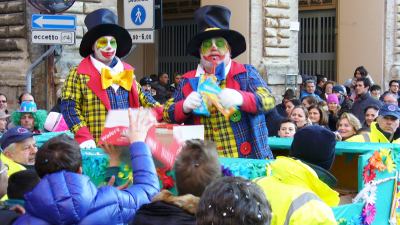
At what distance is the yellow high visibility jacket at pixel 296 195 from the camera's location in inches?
134

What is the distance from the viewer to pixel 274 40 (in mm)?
16359

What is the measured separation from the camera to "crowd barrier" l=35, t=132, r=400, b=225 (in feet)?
14.6

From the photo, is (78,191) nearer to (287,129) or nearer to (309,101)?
(287,129)

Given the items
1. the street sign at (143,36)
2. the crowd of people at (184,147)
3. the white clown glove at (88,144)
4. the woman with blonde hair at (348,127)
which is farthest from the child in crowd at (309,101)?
the white clown glove at (88,144)

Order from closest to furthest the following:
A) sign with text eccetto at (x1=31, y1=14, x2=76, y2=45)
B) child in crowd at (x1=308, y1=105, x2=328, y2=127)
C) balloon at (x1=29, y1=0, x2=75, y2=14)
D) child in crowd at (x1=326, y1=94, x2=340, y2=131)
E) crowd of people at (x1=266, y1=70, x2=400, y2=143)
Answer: crowd of people at (x1=266, y1=70, x2=400, y2=143), child in crowd at (x1=308, y1=105, x2=328, y2=127), sign with text eccetto at (x1=31, y1=14, x2=76, y2=45), child in crowd at (x1=326, y1=94, x2=340, y2=131), balloon at (x1=29, y1=0, x2=75, y2=14)

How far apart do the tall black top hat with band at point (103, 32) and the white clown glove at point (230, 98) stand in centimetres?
125

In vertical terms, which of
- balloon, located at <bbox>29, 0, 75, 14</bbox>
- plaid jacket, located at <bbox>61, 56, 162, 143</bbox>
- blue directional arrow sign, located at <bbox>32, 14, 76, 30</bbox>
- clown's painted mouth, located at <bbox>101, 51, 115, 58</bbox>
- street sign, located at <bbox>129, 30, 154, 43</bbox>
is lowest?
plaid jacket, located at <bbox>61, 56, 162, 143</bbox>

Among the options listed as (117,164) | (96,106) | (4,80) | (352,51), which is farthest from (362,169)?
(352,51)

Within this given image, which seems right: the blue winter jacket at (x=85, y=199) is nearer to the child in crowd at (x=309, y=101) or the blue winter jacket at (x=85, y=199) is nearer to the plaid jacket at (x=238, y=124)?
the plaid jacket at (x=238, y=124)

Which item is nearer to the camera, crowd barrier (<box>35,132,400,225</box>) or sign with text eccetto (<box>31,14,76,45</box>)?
crowd barrier (<box>35,132,400,225</box>)

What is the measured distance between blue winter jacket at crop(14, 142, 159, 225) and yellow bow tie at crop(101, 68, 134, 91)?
76.9 inches

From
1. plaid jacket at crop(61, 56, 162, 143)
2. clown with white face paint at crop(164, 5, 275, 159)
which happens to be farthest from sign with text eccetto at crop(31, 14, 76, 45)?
clown with white face paint at crop(164, 5, 275, 159)

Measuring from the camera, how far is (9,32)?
47.1 ft

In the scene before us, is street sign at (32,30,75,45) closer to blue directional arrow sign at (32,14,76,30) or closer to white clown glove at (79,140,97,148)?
blue directional arrow sign at (32,14,76,30)
